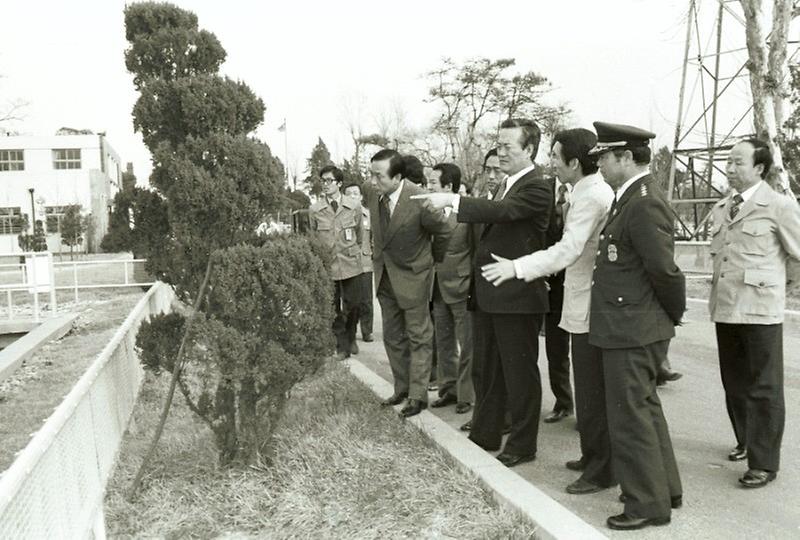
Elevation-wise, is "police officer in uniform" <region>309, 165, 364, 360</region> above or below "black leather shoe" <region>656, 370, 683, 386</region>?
above

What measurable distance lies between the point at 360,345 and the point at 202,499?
5264mm

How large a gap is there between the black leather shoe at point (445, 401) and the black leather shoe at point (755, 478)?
246 cm

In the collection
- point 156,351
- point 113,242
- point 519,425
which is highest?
point 113,242

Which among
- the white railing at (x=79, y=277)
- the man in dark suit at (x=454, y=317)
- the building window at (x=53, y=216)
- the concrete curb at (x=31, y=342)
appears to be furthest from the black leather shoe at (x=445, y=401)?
the building window at (x=53, y=216)

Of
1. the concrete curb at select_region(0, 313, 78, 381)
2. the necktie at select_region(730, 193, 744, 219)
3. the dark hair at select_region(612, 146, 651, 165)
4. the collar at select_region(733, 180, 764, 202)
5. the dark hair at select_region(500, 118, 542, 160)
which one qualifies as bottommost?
the concrete curb at select_region(0, 313, 78, 381)

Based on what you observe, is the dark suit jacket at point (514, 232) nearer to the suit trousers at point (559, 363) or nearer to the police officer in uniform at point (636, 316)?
the police officer in uniform at point (636, 316)

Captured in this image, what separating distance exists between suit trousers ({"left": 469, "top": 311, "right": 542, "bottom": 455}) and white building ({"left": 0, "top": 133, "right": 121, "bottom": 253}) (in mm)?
51273

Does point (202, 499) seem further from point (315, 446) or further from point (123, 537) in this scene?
point (315, 446)

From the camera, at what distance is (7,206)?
54.2m

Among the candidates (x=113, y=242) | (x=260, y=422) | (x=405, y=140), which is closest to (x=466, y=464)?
(x=260, y=422)

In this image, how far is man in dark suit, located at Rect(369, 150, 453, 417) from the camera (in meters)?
5.85

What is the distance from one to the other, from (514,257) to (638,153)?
107 centimetres

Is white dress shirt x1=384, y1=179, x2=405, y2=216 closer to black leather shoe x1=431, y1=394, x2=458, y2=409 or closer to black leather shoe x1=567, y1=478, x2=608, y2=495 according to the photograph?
black leather shoe x1=431, y1=394, x2=458, y2=409

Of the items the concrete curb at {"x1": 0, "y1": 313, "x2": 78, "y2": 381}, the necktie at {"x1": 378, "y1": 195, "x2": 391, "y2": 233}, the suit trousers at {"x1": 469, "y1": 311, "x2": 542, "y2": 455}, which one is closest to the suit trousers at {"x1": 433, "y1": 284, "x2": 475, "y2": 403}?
the necktie at {"x1": 378, "y1": 195, "x2": 391, "y2": 233}
